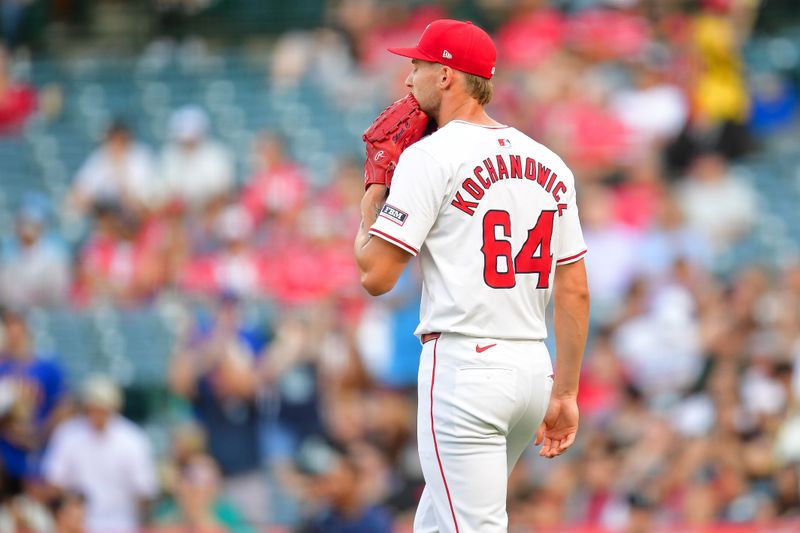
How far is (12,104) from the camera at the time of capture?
50.0 ft

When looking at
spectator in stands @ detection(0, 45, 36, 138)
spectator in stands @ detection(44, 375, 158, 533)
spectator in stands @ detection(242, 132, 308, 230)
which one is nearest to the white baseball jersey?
spectator in stands @ detection(44, 375, 158, 533)

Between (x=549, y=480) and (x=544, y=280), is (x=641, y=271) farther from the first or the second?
(x=544, y=280)

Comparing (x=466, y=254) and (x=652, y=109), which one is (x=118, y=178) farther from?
(x=466, y=254)

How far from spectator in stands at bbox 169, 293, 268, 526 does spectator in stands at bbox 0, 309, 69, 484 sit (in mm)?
909

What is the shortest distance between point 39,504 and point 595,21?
7.19m

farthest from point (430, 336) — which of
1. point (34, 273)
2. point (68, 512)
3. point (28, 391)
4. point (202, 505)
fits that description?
point (34, 273)

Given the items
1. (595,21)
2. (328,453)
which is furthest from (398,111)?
(595,21)

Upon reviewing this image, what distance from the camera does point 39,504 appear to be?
29.7ft

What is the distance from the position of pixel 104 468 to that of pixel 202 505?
104 cm

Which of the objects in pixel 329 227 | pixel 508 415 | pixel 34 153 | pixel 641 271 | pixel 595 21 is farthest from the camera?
pixel 34 153

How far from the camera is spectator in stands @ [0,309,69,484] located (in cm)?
948

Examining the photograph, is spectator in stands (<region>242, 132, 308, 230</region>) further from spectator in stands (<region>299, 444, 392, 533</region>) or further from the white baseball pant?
the white baseball pant

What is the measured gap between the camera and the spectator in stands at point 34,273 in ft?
39.5

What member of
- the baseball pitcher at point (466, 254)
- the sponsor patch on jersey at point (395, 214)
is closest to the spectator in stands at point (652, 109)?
the baseball pitcher at point (466, 254)
